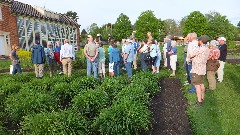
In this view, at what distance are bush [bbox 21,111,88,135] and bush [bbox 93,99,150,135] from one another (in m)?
0.33

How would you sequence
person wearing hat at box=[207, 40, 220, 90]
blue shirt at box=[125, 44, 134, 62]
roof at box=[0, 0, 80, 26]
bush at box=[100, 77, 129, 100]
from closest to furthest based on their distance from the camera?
bush at box=[100, 77, 129, 100], person wearing hat at box=[207, 40, 220, 90], blue shirt at box=[125, 44, 134, 62], roof at box=[0, 0, 80, 26]

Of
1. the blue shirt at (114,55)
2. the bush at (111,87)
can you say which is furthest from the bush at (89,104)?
the blue shirt at (114,55)

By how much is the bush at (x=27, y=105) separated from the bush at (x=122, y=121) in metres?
1.45

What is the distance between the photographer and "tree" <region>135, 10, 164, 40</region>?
66.4 metres

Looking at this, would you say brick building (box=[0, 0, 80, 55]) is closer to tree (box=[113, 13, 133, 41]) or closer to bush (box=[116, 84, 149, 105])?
bush (box=[116, 84, 149, 105])

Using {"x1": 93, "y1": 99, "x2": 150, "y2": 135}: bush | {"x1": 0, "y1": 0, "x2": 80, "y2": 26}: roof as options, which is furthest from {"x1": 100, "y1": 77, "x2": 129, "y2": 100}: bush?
{"x1": 0, "y1": 0, "x2": 80, "y2": 26}: roof

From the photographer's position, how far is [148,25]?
218 ft

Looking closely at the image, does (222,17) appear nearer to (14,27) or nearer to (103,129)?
(14,27)

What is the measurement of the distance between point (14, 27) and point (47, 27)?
7.14 m

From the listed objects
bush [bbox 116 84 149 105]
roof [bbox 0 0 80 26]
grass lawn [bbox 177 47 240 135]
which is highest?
roof [bbox 0 0 80 26]

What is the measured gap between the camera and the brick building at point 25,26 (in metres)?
27.6

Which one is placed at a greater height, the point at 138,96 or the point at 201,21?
the point at 201,21

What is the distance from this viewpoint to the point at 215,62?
1038cm

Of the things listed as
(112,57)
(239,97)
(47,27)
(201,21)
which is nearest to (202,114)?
(239,97)
